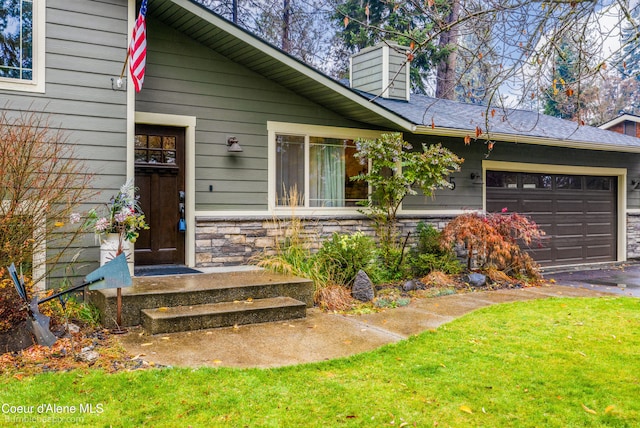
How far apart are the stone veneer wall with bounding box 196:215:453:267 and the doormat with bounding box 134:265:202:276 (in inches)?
12.9

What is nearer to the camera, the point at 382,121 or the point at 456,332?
the point at 456,332

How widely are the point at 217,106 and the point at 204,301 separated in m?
3.13

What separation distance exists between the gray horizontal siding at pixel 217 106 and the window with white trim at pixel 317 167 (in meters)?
0.27

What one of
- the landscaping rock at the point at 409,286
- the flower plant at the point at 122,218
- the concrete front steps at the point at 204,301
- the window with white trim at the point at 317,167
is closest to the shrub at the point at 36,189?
the flower plant at the point at 122,218

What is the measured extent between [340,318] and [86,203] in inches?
123

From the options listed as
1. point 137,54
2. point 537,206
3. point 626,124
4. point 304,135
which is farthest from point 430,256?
point 626,124

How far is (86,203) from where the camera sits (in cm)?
570

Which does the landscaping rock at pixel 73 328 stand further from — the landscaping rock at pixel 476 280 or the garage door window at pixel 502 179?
the garage door window at pixel 502 179

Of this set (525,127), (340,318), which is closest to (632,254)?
(525,127)

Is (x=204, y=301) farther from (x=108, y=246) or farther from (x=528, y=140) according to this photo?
(x=528, y=140)

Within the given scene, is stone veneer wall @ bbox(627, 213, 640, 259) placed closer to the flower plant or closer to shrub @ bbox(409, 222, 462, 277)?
shrub @ bbox(409, 222, 462, 277)

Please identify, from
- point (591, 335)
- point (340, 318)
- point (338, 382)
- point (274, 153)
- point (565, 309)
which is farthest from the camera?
point (274, 153)

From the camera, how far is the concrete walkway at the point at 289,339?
4.04 m

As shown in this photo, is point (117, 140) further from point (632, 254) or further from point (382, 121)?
point (632, 254)
